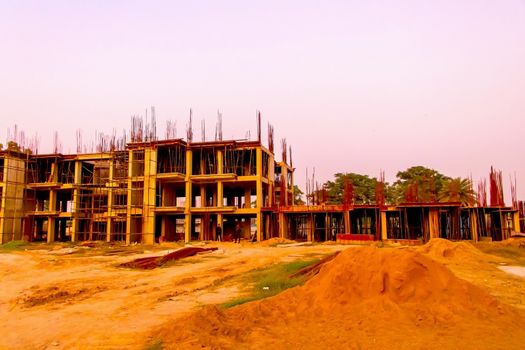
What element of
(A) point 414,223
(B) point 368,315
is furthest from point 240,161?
(B) point 368,315

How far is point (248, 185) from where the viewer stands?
40.1m

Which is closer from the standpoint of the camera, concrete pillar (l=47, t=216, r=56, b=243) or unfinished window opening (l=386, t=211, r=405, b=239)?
unfinished window opening (l=386, t=211, r=405, b=239)

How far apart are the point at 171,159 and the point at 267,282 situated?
90.3ft

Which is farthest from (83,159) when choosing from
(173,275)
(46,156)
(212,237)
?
(173,275)

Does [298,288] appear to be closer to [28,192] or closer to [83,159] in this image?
[83,159]

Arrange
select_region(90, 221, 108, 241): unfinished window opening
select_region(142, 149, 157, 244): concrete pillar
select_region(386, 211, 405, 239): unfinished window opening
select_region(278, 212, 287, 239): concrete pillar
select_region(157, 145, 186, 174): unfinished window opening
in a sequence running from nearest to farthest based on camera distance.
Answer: select_region(278, 212, 287, 239): concrete pillar
select_region(386, 211, 405, 239): unfinished window opening
select_region(142, 149, 157, 244): concrete pillar
select_region(157, 145, 186, 174): unfinished window opening
select_region(90, 221, 108, 241): unfinished window opening

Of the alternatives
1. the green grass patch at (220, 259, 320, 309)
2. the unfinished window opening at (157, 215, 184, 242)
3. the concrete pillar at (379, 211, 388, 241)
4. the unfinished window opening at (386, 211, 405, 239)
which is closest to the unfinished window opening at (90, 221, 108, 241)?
the unfinished window opening at (157, 215, 184, 242)

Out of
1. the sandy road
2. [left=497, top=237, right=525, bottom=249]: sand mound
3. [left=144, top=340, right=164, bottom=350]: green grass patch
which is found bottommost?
the sandy road

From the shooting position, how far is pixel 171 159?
37.8 m

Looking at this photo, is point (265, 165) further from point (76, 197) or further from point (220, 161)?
point (76, 197)

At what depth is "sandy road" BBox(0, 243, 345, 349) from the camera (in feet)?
25.1

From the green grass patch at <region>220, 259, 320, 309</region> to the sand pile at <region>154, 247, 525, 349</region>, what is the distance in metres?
1.30

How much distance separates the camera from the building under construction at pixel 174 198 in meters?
33.2

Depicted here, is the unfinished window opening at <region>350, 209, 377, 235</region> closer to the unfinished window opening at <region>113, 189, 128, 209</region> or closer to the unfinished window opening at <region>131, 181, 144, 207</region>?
the unfinished window opening at <region>131, 181, 144, 207</region>
